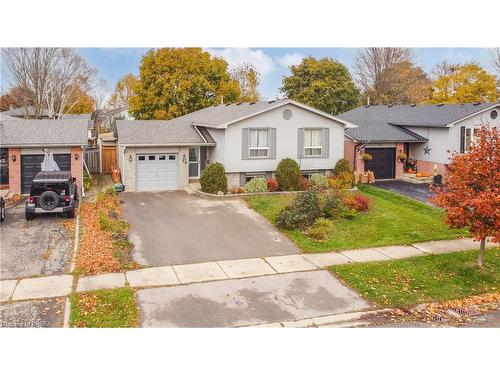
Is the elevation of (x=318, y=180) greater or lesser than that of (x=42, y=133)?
lesser

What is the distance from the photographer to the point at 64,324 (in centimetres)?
1049

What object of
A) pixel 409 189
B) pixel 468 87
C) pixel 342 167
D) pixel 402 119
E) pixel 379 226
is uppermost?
pixel 468 87

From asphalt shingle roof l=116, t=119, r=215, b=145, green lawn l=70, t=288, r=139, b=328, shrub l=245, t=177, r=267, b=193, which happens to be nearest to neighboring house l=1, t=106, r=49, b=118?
asphalt shingle roof l=116, t=119, r=215, b=145

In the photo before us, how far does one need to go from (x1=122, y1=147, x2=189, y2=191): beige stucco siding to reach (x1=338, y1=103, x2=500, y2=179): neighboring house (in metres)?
10.2

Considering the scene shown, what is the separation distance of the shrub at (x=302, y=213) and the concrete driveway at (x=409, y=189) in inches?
274

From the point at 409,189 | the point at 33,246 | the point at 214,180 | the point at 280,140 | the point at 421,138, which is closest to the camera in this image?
the point at 33,246

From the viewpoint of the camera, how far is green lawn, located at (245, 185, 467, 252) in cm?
1713

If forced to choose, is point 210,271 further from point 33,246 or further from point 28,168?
point 28,168

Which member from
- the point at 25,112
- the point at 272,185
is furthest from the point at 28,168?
the point at 25,112

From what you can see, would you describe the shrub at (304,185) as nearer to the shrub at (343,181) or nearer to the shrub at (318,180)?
the shrub at (318,180)

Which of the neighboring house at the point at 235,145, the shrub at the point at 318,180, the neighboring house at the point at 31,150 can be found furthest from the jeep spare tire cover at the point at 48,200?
the shrub at the point at 318,180

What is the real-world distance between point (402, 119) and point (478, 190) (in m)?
19.7

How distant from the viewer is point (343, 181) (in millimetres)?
25750

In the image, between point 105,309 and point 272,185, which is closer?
point 105,309
